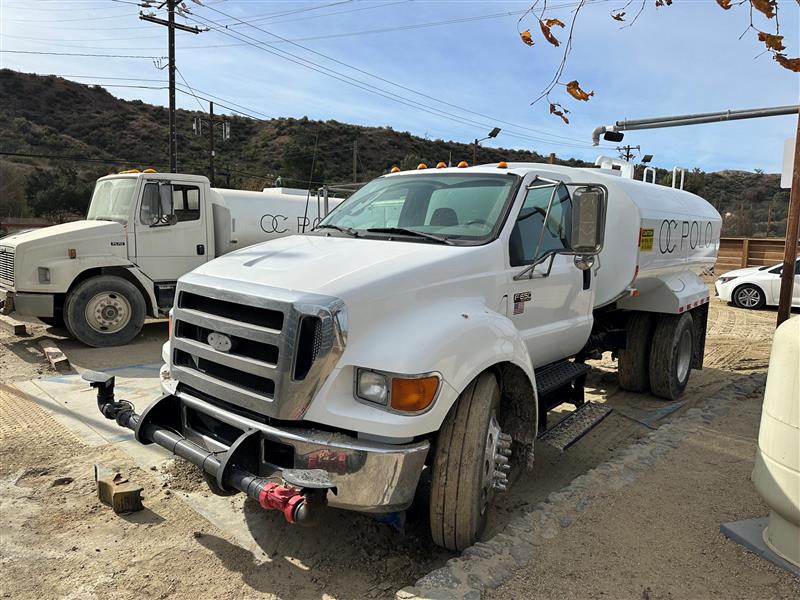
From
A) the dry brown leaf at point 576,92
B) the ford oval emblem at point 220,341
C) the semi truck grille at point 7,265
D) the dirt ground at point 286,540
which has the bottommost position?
the dirt ground at point 286,540

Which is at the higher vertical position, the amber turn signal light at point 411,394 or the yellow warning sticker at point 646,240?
the yellow warning sticker at point 646,240

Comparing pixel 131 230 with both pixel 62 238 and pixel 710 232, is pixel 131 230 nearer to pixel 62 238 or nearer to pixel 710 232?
pixel 62 238

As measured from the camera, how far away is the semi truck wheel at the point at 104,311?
28.3 ft

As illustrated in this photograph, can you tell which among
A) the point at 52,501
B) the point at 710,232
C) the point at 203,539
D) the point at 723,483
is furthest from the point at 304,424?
the point at 710,232

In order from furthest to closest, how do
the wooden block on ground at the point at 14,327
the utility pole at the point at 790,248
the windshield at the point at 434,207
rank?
the wooden block on ground at the point at 14,327, the utility pole at the point at 790,248, the windshield at the point at 434,207

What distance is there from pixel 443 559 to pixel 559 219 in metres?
2.53

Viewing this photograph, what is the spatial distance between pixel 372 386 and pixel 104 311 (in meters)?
7.53

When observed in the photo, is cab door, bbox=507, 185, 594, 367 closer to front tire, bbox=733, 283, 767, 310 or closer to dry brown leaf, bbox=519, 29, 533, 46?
dry brown leaf, bbox=519, 29, 533, 46

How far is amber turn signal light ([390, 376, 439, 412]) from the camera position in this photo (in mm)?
2693

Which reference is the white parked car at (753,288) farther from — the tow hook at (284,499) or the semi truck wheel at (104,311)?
the tow hook at (284,499)

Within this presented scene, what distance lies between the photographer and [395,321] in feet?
9.66

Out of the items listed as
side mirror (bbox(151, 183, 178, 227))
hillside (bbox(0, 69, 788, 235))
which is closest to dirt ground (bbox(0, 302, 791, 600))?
side mirror (bbox(151, 183, 178, 227))

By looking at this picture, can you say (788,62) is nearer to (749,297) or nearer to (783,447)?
(783,447)

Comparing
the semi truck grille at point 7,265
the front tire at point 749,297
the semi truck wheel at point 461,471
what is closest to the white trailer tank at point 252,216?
the semi truck grille at point 7,265
